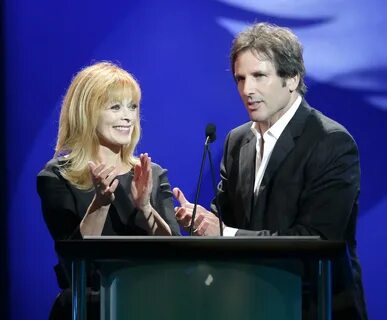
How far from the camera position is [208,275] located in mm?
1798

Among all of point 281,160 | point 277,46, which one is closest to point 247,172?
point 281,160

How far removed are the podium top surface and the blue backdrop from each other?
175 centimetres

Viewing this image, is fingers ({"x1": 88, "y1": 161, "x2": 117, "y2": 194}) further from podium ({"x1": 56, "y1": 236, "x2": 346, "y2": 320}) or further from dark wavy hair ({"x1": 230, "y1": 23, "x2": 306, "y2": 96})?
podium ({"x1": 56, "y1": 236, "x2": 346, "y2": 320})

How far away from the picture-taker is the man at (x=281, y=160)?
3404 millimetres

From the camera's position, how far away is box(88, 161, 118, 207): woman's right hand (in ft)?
11.6

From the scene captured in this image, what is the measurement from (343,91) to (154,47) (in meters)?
0.87

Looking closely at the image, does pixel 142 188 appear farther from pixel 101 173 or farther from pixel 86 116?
pixel 86 116

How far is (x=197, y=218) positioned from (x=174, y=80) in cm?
73

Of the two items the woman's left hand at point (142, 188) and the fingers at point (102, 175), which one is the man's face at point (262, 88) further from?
the fingers at point (102, 175)

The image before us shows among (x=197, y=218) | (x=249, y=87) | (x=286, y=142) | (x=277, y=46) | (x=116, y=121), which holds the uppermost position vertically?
(x=277, y=46)

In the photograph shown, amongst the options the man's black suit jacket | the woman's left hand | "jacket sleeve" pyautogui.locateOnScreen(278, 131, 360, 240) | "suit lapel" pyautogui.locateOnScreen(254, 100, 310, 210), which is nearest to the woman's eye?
the woman's left hand

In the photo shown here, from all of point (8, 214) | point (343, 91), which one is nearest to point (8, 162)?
point (8, 214)

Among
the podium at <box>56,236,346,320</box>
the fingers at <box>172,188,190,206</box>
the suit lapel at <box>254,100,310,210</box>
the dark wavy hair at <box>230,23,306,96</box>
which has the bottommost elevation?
the podium at <box>56,236,346,320</box>

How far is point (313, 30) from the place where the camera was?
354cm
